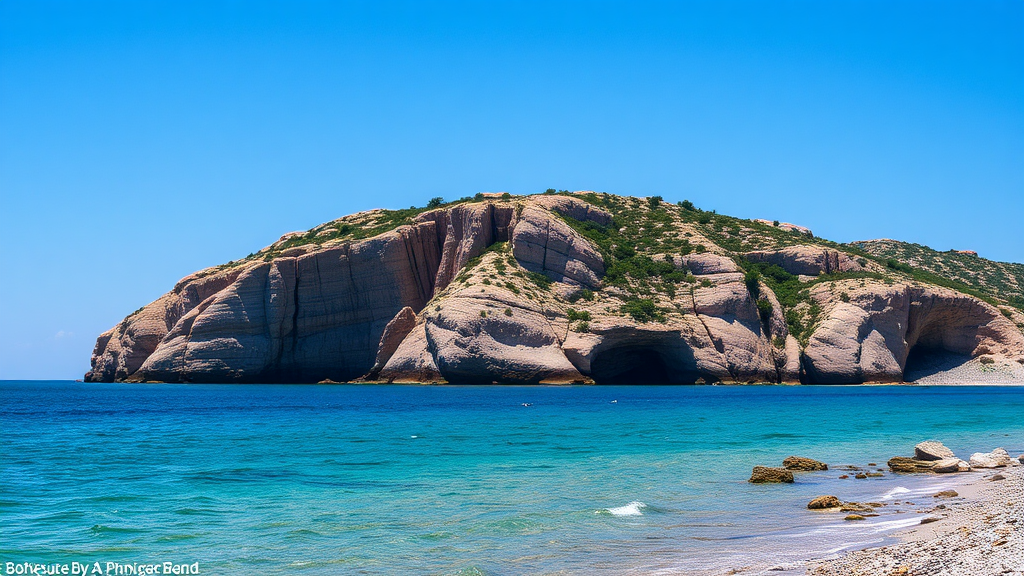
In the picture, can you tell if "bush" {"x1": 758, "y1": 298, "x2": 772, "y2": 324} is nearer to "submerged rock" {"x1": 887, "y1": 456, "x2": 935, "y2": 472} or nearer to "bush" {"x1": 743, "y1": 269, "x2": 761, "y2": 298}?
"bush" {"x1": 743, "y1": 269, "x2": 761, "y2": 298}

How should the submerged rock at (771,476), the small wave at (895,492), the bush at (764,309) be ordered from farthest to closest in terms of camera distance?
the bush at (764,309) → the submerged rock at (771,476) → the small wave at (895,492)

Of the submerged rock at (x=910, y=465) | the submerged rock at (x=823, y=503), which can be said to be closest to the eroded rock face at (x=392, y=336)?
the submerged rock at (x=910, y=465)

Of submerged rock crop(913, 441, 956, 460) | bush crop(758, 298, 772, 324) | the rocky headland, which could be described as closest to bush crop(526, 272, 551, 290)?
the rocky headland

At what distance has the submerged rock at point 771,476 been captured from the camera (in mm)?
20203

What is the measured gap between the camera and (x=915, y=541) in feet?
40.1

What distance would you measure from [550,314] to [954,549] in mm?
62917

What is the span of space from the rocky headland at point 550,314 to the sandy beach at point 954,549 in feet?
178

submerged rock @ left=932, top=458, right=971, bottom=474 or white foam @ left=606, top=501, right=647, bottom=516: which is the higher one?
submerged rock @ left=932, top=458, right=971, bottom=474

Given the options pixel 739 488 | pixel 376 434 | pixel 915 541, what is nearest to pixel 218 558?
pixel 915 541

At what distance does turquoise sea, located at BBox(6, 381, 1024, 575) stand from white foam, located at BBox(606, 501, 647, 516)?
7cm

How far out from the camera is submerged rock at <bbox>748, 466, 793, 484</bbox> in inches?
795

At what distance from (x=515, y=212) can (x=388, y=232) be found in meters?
13.8

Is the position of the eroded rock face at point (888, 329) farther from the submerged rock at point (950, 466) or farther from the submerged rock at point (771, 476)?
the submerged rock at point (771, 476)

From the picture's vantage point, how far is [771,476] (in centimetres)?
2034
